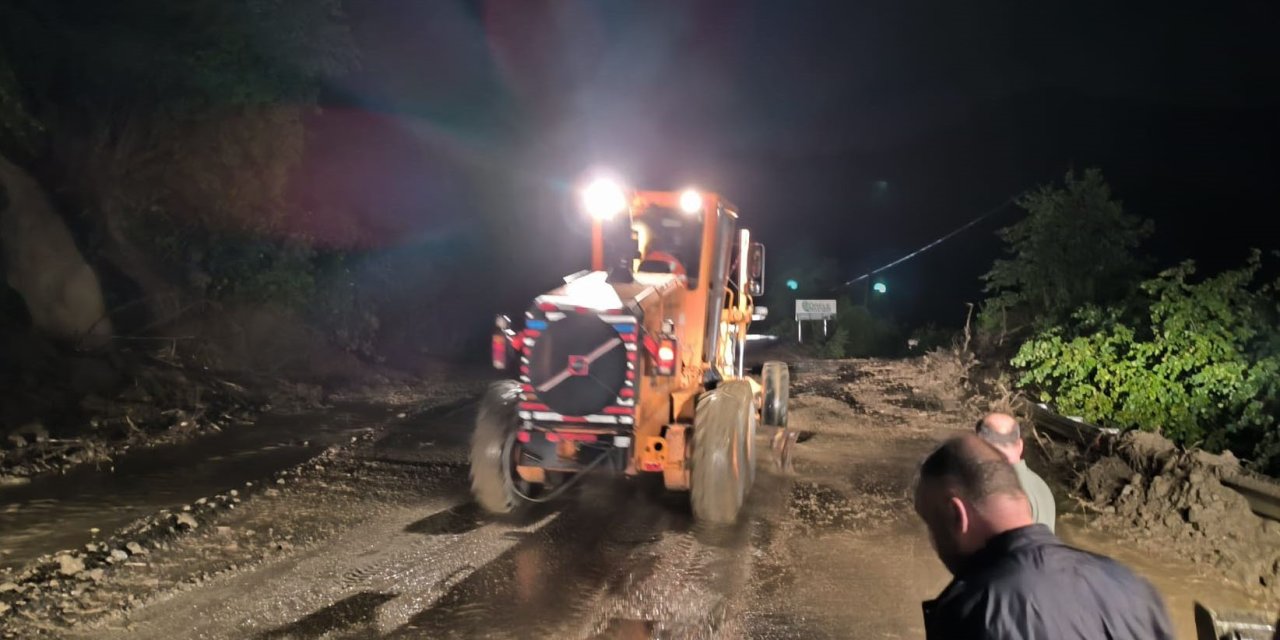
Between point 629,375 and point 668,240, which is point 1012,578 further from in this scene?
point 668,240

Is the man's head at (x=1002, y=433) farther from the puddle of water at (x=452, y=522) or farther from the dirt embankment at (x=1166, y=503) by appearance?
the puddle of water at (x=452, y=522)

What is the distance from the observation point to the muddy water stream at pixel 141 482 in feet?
24.3

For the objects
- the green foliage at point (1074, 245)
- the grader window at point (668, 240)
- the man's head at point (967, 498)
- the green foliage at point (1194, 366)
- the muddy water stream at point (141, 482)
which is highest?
the green foliage at point (1074, 245)

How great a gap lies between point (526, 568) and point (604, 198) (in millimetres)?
3713

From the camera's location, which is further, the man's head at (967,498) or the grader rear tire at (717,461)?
the grader rear tire at (717,461)

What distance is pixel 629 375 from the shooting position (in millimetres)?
7324

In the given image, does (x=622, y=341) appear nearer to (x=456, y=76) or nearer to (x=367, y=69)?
(x=367, y=69)

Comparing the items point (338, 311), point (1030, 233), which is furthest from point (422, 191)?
point (1030, 233)

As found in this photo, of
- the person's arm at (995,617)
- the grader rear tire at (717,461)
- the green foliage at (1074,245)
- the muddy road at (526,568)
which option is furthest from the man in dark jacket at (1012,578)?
the green foliage at (1074,245)

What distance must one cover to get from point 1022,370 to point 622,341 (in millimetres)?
9253

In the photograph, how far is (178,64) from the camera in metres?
12.8

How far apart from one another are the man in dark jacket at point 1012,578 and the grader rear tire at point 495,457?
613 cm

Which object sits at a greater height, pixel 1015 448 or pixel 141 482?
pixel 1015 448

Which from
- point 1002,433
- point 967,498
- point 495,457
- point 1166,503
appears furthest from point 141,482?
point 1166,503
